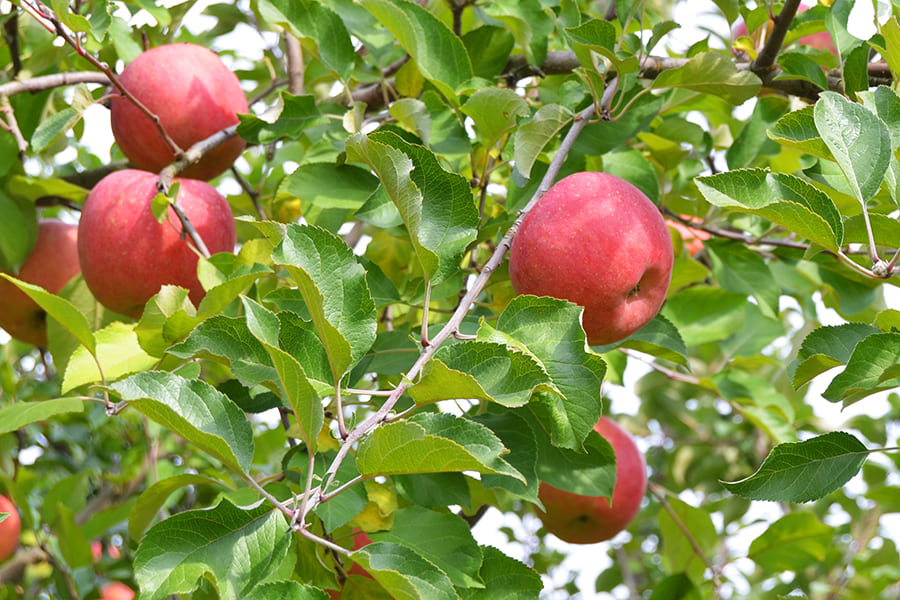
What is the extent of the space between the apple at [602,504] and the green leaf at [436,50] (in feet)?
2.61

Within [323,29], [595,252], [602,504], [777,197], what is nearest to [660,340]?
[595,252]

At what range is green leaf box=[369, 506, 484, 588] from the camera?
1.11m

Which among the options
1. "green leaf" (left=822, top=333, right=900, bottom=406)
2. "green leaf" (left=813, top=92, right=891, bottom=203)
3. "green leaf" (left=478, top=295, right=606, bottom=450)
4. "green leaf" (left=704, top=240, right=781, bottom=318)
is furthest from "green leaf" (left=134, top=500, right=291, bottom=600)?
"green leaf" (left=704, top=240, right=781, bottom=318)

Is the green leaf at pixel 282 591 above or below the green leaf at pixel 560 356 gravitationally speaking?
below

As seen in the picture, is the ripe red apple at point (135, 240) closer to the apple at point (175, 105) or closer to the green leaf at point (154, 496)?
the apple at point (175, 105)

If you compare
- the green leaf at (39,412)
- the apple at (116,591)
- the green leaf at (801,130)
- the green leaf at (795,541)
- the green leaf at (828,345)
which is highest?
the green leaf at (801,130)

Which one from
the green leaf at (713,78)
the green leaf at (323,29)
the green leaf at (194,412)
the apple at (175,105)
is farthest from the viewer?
the apple at (175,105)

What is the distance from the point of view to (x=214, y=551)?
0.91 meters

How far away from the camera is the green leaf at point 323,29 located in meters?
1.53

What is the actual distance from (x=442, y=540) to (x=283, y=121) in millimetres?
816

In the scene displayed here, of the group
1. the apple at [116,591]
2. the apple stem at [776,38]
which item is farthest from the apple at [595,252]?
the apple at [116,591]

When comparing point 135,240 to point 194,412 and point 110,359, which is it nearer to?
point 110,359

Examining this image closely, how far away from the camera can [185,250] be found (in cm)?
161

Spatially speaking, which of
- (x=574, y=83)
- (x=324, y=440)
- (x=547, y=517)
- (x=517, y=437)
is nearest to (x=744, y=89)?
(x=574, y=83)
